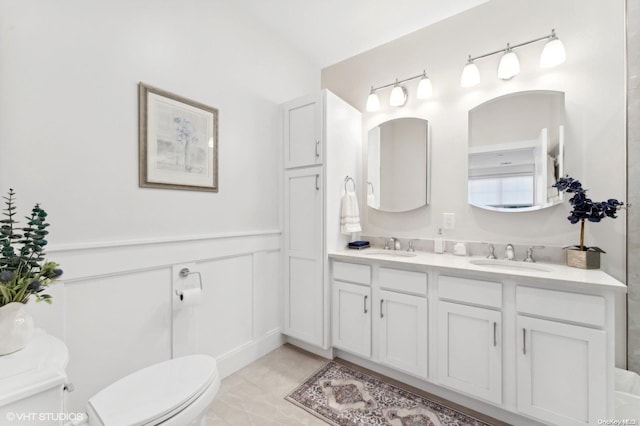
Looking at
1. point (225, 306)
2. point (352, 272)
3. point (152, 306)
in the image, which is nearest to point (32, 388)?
point (152, 306)

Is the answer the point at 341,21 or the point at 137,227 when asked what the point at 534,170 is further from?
the point at 137,227

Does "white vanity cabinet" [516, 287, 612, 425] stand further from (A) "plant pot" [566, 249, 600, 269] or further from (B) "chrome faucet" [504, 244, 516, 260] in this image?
(B) "chrome faucet" [504, 244, 516, 260]

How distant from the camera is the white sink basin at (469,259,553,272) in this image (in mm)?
1700

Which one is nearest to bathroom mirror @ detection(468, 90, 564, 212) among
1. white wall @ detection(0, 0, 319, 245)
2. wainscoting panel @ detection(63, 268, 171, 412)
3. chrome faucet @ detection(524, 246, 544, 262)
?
chrome faucet @ detection(524, 246, 544, 262)

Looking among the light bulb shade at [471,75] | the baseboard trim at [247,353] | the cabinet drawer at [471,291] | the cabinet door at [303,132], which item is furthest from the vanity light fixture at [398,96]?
the baseboard trim at [247,353]

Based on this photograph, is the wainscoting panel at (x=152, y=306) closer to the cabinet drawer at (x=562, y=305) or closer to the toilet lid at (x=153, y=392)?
the toilet lid at (x=153, y=392)

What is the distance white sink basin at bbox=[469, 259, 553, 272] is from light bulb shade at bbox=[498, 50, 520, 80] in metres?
1.32

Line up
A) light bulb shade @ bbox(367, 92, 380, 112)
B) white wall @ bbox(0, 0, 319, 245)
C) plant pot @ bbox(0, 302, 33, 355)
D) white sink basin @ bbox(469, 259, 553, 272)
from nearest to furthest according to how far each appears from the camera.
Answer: plant pot @ bbox(0, 302, 33, 355) → white wall @ bbox(0, 0, 319, 245) → white sink basin @ bbox(469, 259, 553, 272) → light bulb shade @ bbox(367, 92, 380, 112)

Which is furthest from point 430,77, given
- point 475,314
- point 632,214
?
point 475,314

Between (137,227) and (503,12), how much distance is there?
2.94 metres

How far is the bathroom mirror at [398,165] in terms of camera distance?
2385 mm

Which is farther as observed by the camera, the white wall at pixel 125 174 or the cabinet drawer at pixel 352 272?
the cabinet drawer at pixel 352 272

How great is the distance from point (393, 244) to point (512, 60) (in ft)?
5.32

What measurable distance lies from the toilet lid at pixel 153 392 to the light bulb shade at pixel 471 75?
2.51m
